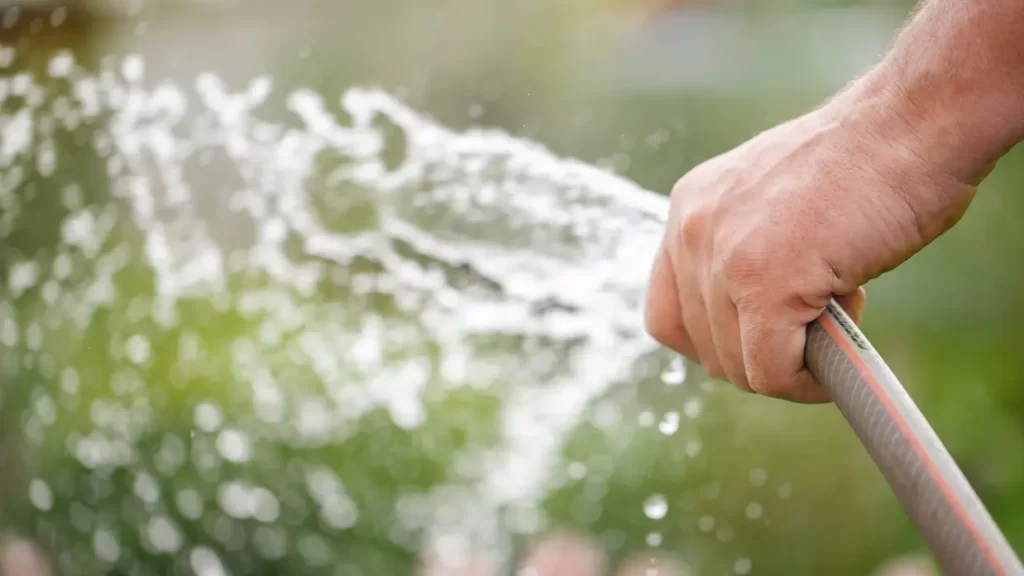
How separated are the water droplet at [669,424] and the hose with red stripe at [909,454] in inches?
15.0

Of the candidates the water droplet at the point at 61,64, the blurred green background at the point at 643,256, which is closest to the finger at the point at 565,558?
the blurred green background at the point at 643,256

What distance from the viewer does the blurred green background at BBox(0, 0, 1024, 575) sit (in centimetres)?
70

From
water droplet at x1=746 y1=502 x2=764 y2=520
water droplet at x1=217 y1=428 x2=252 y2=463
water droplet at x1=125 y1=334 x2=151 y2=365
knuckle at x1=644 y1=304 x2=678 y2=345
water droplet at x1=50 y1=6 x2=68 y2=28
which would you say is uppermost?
water droplet at x1=50 y1=6 x2=68 y2=28

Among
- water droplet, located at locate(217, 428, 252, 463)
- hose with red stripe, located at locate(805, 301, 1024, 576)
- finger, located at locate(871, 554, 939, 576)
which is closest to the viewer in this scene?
hose with red stripe, located at locate(805, 301, 1024, 576)

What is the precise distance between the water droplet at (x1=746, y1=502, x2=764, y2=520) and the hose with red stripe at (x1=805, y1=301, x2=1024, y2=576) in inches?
15.8

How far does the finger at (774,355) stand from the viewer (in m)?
0.34

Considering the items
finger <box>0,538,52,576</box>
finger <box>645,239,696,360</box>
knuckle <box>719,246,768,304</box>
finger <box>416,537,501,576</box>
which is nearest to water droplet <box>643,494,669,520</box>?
Result: finger <box>416,537,501,576</box>

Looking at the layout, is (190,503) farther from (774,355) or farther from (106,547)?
(774,355)

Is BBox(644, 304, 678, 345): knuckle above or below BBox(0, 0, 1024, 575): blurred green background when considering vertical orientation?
above

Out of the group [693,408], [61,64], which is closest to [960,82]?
[693,408]

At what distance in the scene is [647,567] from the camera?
726mm

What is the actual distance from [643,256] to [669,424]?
15cm

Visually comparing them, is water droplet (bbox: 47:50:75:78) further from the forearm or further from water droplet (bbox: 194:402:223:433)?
the forearm

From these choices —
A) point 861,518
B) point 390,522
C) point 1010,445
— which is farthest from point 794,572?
point 390,522
